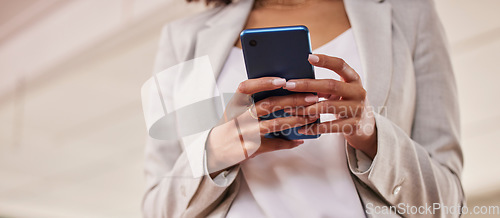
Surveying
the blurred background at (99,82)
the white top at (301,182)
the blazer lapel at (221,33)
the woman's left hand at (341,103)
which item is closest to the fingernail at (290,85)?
the woman's left hand at (341,103)

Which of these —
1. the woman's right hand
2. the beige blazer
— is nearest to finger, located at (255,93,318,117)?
the woman's right hand

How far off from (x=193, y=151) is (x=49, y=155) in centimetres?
447

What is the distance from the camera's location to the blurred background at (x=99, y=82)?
2.53 metres

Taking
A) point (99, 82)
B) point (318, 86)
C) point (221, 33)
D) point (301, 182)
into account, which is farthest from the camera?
point (99, 82)

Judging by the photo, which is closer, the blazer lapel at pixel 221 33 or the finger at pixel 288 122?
the finger at pixel 288 122

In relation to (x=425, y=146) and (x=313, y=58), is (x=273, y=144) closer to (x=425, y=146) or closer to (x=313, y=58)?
(x=313, y=58)

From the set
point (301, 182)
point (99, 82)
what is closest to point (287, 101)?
point (301, 182)

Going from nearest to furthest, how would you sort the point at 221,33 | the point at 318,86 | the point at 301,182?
the point at 318,86 < the point at 301,182 < the point at 221,33

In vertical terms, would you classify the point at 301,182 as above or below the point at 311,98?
below

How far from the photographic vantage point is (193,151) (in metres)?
0.60

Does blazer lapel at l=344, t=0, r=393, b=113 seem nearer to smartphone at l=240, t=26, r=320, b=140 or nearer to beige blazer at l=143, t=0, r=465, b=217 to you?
beige blazer at l=143, t=0, r=465, b=217

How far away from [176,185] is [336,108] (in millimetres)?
263

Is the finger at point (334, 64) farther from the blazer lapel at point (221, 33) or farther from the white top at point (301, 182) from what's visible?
the blazer lapel at point (221, 33)

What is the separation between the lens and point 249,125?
55 centimetres
